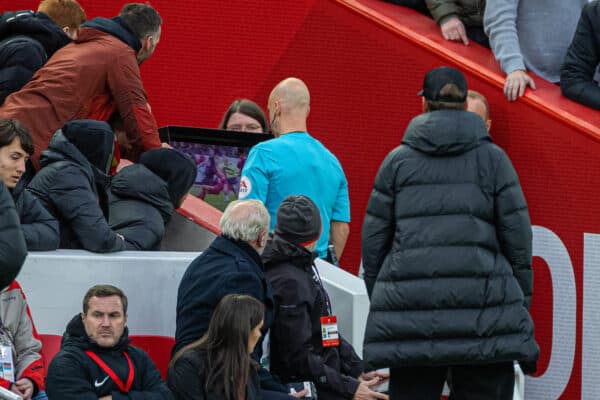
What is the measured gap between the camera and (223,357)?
530 centimetres

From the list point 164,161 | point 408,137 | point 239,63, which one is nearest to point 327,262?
point 164,161

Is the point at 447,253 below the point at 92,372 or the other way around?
the other way around

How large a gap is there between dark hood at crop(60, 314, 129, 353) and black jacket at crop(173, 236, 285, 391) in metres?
0.24

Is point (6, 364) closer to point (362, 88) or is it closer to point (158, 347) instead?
point (158, 347)

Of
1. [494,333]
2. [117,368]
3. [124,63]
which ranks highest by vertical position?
[124,63]

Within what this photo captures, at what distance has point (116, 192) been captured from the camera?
678cm

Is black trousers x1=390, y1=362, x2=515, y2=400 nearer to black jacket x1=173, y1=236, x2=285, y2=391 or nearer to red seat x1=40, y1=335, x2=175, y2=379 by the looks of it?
black jacket x1=173, y1=236, x2=285, y2=391

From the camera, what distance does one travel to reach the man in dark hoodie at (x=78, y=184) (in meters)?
6.21

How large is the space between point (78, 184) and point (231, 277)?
1088 millimetres

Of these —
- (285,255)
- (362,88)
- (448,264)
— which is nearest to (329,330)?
(285,255)

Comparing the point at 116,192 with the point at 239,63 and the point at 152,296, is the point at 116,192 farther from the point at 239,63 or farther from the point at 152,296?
the point at 239,63

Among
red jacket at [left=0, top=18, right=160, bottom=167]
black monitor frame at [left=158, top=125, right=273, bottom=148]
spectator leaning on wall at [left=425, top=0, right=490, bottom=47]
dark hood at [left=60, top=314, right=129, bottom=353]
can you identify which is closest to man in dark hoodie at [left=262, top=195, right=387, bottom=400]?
dark hood at [left=60, top=314, right=129, bottom=353]

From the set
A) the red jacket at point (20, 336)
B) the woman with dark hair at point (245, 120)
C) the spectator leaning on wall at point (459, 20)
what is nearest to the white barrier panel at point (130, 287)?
the red jacket at point (20, 336)

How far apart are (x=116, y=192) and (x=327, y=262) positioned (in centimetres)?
109
